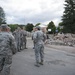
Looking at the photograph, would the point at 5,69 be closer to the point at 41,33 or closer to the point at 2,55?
the point at 2,55

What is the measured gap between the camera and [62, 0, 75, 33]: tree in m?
55.1

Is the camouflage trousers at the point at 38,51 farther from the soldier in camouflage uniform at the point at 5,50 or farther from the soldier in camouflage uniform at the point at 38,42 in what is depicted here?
the soldier in camouflage uniform at the point at 5,50

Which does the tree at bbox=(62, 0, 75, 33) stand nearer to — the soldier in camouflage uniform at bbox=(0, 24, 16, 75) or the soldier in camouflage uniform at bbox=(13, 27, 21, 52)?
the soldier in camouflage uniform at bbox=(13, 27, 21, 52)

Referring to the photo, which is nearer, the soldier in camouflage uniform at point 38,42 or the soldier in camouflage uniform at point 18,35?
the soldier in camouflage uniform at point 38,42

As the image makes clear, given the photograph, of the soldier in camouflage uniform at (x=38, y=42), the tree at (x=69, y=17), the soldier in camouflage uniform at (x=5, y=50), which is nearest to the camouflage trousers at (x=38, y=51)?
the soldier in camouflage uniform at (x=38, y=42)

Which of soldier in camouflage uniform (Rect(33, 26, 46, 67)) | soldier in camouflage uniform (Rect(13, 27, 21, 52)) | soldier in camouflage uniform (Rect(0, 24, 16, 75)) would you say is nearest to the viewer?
soldier in camouflage uniform (Rect(0, 24, 16, 75))

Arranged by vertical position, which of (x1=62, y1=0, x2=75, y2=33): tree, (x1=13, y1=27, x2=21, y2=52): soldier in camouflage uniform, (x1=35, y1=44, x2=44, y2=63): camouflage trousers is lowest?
(x1=35, y1=44, x2=44, y2=63): camouflage trousers

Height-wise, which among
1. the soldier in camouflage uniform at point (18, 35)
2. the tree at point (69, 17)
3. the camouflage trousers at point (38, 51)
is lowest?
the camouflage trousers at point (38, 51)

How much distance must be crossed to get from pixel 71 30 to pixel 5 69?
4966 cm

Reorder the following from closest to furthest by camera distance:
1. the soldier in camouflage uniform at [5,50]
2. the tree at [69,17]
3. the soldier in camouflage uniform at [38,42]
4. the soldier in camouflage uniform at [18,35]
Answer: the soldier in camouflage uniform at [5,50], the soldier in camouflage uniform at [38,42], the soldier in camouflage uniform at [18,35], the tree at [69,17]

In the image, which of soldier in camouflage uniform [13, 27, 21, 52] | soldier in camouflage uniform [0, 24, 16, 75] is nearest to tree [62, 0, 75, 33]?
soldier in camouflage uniform [13, 27, 21, 52]

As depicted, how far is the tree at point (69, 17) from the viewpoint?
181 ft

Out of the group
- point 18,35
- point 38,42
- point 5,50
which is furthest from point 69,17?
point 5,50

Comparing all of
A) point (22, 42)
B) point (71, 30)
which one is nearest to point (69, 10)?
point (71, 30)
